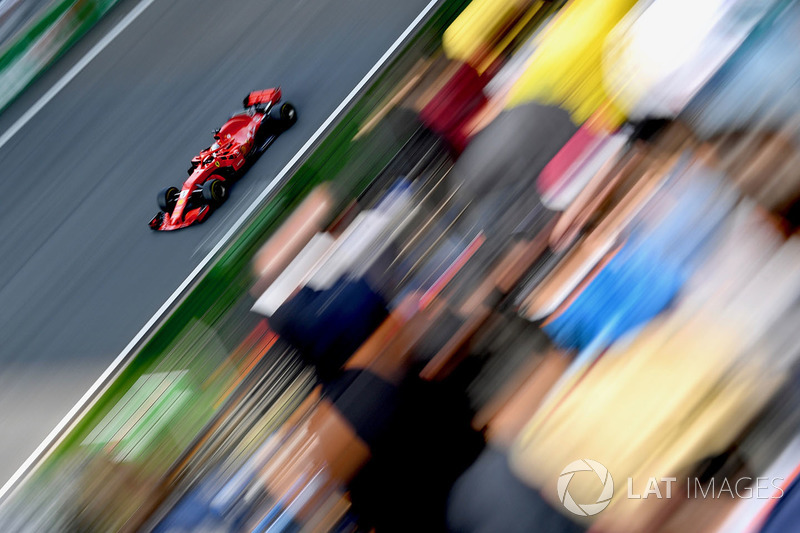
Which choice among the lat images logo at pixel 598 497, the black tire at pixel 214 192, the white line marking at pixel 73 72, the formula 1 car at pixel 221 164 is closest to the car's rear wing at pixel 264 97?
the formula 1 car at pixel 221 164

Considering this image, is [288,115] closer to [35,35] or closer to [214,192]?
[214,192]

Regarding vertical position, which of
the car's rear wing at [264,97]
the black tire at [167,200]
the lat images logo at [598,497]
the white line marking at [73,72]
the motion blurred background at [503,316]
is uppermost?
the white line marking at [73,72]

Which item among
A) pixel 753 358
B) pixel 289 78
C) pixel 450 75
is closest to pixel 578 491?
pixel 753 358

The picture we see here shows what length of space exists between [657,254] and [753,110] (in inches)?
8.9

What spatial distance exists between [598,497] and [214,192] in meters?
1.90

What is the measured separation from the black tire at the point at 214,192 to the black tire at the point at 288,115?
0.33m

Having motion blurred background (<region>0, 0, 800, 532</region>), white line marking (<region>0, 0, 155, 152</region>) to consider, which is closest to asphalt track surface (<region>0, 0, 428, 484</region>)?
white line marking (<region>0, 0, 155, 152</region>)

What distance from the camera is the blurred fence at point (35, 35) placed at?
3602 millimetres

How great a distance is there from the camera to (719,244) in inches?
32.8

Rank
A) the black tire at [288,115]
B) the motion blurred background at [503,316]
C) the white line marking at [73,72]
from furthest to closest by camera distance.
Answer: the white line marking at [73,72], the black tire at [288,115], the motion blurred background at [503,316]

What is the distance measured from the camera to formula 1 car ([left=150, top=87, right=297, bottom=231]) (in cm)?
247

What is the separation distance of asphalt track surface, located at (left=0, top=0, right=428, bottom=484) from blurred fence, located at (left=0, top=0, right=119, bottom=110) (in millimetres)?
68

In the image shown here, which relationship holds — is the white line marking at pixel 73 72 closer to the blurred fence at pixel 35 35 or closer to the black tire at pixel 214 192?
the blurred fence at pixel 35 35

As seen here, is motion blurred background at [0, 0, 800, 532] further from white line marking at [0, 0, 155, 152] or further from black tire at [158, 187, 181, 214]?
white line marking at [0, 0, 155, 152]
